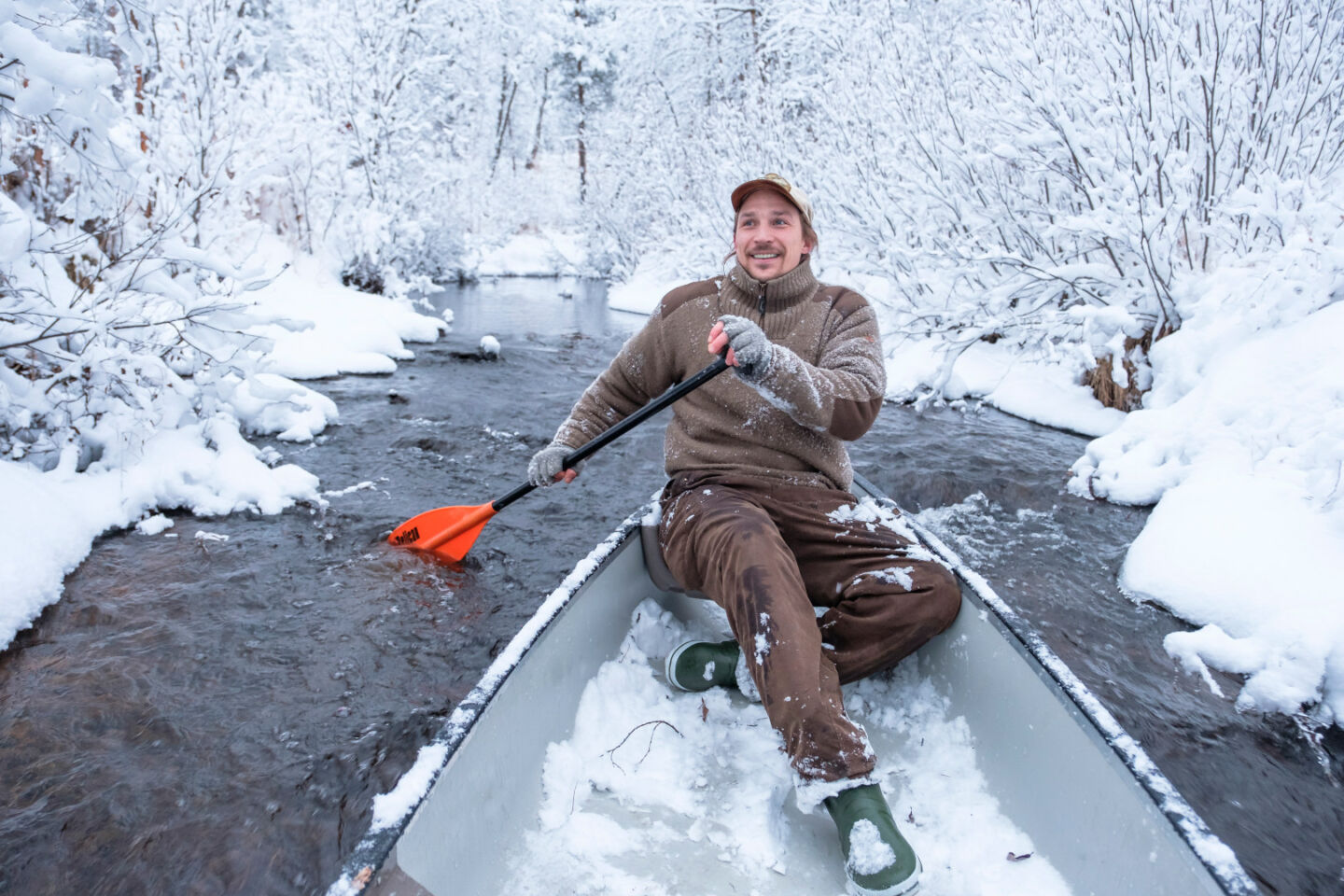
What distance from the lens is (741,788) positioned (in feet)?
6.56

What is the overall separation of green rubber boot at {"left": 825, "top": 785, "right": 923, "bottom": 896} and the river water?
1078 mm

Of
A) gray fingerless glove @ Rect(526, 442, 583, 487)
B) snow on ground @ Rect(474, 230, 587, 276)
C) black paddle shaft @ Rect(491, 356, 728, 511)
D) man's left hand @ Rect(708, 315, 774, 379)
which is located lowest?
snow on ground @ Rect(474, 230, 587, 276)

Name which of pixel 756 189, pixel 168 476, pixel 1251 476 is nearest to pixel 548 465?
pixel 756 189

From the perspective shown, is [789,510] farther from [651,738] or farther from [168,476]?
[168,476]

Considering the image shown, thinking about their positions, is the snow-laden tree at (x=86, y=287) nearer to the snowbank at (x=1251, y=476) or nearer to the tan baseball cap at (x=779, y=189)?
the tan baseball cap at (x=779, y=189)

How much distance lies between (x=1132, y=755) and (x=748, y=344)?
1269 millimetres

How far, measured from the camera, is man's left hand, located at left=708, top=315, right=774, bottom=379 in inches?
82.9

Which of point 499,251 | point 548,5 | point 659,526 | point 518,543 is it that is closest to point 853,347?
point 659,526

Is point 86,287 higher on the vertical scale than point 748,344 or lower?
lower

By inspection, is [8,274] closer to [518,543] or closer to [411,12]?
[518,543]

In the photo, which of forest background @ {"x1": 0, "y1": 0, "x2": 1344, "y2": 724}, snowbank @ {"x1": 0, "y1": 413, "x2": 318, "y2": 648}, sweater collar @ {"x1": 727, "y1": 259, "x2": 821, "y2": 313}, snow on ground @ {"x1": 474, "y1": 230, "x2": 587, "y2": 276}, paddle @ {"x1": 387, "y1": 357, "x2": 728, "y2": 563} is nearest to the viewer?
sweater collar @ {"x1": 727, "y1": 259, "x2": 821, "y2": 313}

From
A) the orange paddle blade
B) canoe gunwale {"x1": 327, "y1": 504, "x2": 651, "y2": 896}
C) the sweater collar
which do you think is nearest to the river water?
the orange paddle blade

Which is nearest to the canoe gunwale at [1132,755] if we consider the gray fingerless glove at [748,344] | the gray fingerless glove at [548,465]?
the gray fingerless glove at [748,344]

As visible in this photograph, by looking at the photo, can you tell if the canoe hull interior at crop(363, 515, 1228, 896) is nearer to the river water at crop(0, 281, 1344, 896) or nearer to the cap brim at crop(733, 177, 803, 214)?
the river water at crop(0, 281, 1344, 896)
